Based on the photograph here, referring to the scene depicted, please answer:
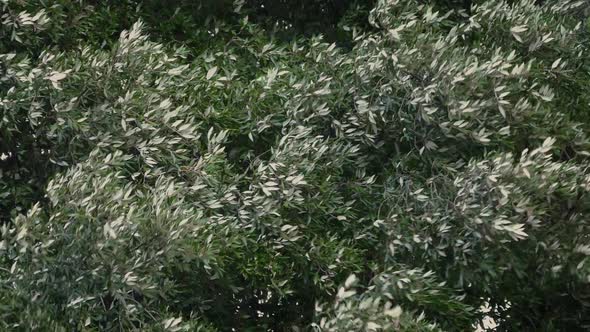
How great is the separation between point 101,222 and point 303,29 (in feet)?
13.8

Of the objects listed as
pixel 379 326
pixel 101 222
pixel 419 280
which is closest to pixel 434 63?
pixel 419 280

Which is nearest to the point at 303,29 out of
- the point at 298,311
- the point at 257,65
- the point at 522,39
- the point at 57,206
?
the point at 257,65

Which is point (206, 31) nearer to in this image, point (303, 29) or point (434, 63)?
point (303, 29)

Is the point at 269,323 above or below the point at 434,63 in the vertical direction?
below

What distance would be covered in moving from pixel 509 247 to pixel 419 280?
103cm

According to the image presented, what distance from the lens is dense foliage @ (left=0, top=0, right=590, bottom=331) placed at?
8188 millimetres

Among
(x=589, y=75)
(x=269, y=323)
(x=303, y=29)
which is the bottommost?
(x=269, y=323)

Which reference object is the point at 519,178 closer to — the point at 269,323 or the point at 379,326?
the point at 379,326

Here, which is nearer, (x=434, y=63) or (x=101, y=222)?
(x=101, y=222)

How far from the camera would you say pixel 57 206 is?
8.53 meters

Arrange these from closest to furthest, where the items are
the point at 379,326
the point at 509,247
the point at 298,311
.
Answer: the point at 379,326 < the point at 509,247 < the point at 298,311

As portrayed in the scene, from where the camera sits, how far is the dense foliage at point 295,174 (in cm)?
819

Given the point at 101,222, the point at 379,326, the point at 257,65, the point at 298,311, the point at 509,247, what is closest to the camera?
the point at 379,326

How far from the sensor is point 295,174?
28.8 ft
